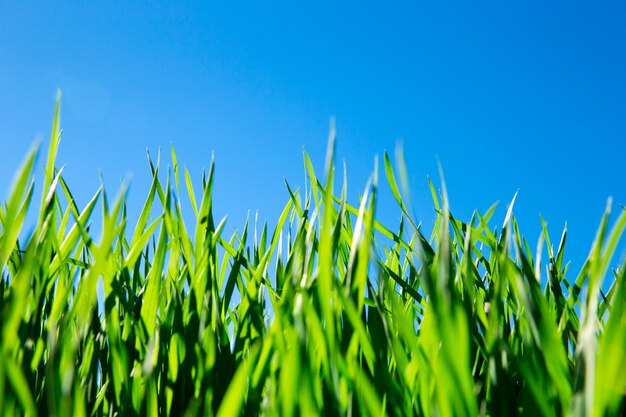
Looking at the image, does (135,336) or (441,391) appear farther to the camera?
(135,336)

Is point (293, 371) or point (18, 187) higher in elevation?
point (18, 187)

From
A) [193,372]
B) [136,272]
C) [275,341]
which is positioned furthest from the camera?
[136,272]

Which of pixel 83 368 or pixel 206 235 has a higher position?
pixel 206 235

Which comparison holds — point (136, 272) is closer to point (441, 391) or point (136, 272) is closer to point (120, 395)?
point (120, 395)

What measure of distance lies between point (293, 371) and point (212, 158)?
1.14 ft

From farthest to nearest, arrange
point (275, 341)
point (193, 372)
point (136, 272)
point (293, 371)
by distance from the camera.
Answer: point (136, 272)
point (193, 372)
point (275, 341)
point (293, 371)

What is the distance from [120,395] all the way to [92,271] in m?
0.16

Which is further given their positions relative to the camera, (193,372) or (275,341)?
(193,372)

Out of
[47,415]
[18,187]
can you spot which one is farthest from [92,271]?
[47,415]

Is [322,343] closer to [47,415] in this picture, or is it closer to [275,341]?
[275,341]

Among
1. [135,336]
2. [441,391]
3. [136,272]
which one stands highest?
[136,272]

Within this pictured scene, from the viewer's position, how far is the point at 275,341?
1.44 feet

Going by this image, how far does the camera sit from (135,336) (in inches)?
23.0

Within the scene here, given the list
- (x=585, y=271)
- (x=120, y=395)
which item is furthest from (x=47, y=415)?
(x=585, y=271)
